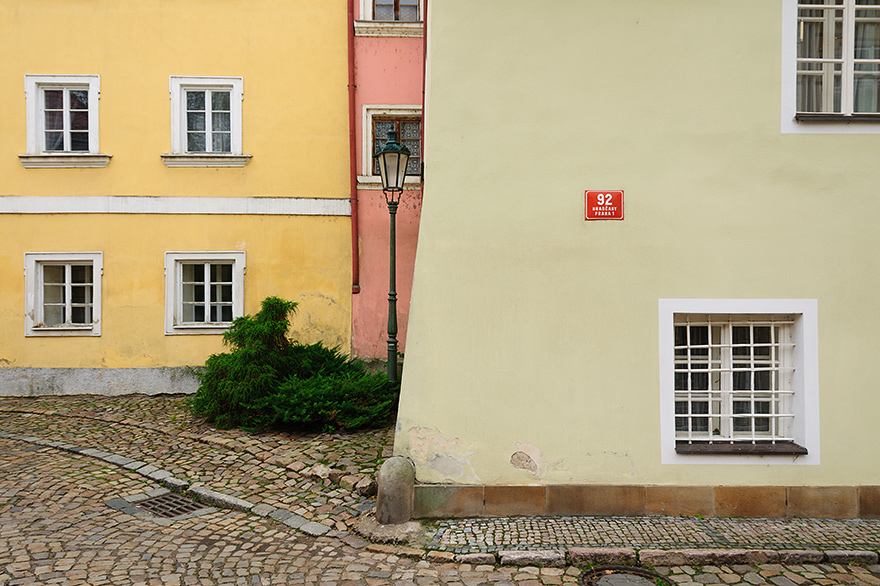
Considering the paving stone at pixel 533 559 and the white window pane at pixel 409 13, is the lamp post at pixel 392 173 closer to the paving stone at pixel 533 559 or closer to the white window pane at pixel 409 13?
the white window pane at pixel 409 13

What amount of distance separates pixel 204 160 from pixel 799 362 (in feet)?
30.1

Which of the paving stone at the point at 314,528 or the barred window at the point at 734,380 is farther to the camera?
the barred window at the point at 734,380

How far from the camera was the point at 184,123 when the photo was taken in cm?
1006

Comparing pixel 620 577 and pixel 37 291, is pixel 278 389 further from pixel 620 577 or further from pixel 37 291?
pixel 37 291

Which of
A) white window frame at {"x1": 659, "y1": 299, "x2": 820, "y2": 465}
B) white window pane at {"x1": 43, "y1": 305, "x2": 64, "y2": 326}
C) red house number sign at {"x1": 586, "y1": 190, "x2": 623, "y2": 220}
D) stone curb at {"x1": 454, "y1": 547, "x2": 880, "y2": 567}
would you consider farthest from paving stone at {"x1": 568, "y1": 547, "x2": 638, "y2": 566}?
white window pane at {"x1": 43, "y1": 305, "x2": 64, "y2": 326}

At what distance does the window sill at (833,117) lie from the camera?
470 centimetres

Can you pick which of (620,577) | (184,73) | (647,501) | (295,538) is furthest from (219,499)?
(184,73)

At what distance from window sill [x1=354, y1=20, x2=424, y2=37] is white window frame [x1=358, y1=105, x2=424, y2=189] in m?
1.24

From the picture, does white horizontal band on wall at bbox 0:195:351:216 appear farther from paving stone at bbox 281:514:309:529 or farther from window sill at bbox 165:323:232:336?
paving stone at bbox 281:514:309:529

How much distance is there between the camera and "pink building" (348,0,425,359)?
1001 cm

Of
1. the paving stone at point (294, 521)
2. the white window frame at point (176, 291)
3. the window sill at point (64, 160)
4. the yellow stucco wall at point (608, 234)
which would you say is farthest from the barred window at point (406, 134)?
the paving stone at point (294, 521)

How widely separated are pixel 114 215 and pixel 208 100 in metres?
2.56

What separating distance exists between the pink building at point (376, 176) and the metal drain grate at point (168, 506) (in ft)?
15.4

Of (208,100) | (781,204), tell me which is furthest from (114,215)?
(781,204)
